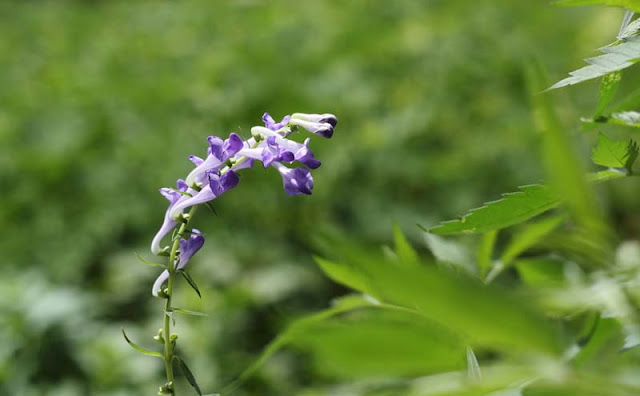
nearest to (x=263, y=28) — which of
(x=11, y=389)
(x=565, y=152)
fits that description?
(x=11, y=389)

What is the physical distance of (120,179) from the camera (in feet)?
12.9

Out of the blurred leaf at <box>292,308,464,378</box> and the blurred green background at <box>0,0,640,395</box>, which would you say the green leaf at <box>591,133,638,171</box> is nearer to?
the blurred leaf at <box>292,308,464,378</box>

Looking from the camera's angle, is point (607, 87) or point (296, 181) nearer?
point (607, 87)

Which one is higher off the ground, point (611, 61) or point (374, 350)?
point (611, 61)

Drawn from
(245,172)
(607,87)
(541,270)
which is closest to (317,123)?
(607,87)

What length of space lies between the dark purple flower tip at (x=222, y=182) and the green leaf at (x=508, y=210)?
294 millimetres

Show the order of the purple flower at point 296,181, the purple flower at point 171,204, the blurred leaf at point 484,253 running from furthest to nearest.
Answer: the blurred leaf at point 484,253, the purple flower at point 171,204, the purple flower at point 296,181

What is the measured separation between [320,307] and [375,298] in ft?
8.18

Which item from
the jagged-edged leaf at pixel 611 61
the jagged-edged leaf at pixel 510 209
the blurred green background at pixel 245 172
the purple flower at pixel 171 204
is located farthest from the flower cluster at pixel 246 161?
the blurred green background at pixel 245 172

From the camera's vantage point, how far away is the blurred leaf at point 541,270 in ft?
3.59

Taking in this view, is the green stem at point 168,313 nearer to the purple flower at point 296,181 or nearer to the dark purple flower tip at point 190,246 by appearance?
the dark purple flower tip at point 190,246

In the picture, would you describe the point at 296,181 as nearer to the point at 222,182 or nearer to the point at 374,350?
the point at 222,182

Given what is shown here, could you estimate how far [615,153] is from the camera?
2.46ft

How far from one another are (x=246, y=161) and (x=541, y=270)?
56 centimetres
